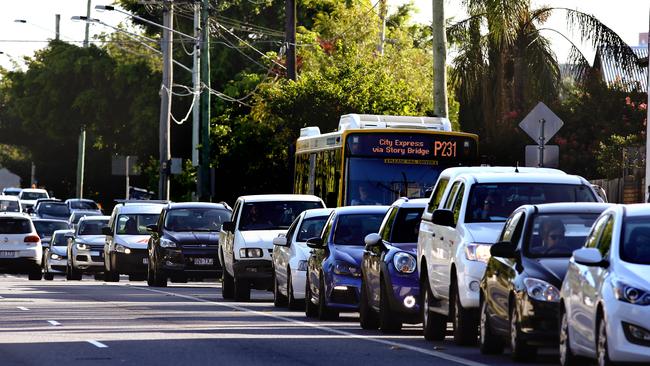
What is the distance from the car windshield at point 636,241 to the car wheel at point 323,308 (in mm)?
10142

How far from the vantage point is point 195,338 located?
20.0 meters

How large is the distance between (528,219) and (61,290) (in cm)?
2038

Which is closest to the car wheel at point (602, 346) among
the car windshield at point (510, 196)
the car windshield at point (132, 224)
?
the car windshield at point (510, 196)

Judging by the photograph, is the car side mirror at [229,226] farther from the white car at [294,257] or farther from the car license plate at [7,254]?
the car license plate at [7,254]

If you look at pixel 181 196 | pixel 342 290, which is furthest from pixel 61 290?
pixel 181 196

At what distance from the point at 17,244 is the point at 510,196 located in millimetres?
26590

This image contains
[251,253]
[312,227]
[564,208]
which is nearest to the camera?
[564,208]

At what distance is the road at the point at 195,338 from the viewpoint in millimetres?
17047

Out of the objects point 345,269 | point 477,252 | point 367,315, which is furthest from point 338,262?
point 477,252

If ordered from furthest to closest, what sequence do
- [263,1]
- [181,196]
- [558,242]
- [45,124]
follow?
[45,124] < [263,1] < [181,196] < [558,242]

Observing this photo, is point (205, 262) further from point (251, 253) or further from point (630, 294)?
point (630, 294)

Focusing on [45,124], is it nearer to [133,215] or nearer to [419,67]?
[419,67]

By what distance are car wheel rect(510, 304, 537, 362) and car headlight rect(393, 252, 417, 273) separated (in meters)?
4.78

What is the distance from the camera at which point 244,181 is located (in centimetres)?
5062
